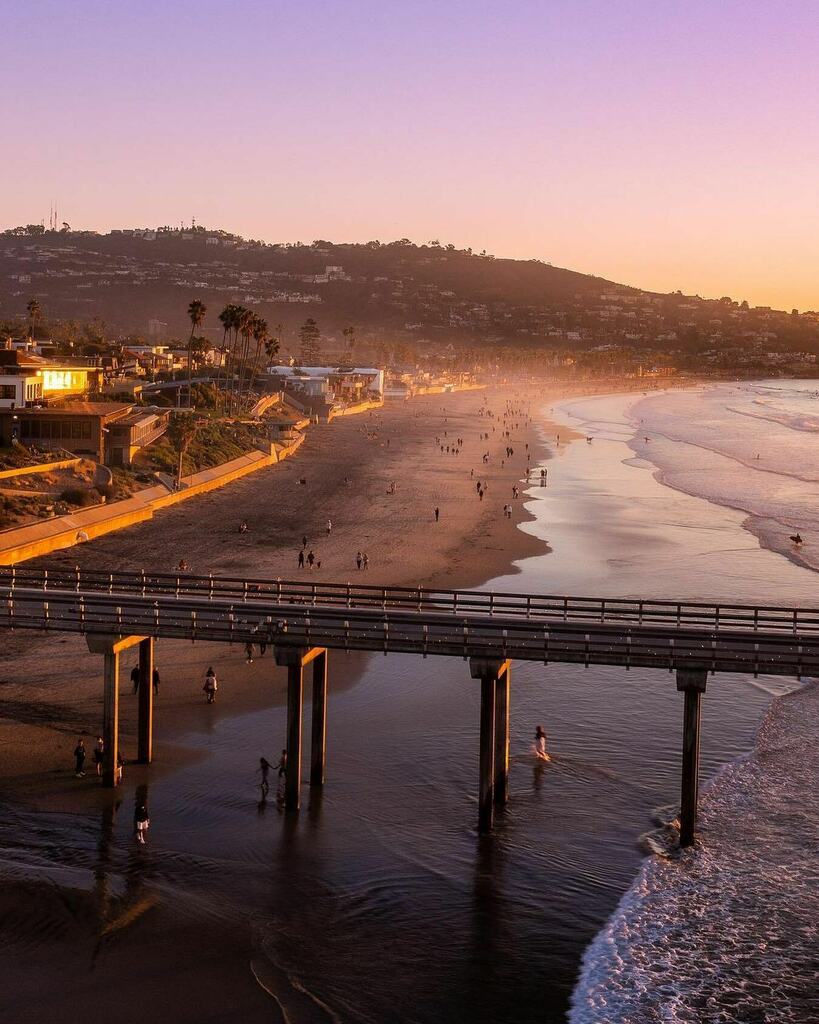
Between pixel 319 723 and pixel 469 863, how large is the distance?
5862 millimetres

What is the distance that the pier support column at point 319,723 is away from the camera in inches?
1061

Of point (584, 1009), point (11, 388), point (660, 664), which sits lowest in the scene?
point (584, 1009)

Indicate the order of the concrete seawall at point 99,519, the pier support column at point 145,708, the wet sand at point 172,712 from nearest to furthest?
the wet sand at point 172,712
the pier support column at point 145,708
the concrete seawall at point 99,519

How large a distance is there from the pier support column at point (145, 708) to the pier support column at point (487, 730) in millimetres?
8342

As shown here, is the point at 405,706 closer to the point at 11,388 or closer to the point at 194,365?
the point at 11,388

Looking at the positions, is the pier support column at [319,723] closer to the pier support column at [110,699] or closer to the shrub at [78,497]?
the pier support column at [110,699]

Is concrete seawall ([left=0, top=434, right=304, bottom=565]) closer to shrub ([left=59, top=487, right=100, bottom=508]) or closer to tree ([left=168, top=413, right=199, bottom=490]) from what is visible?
shrub ([left=59, top=487, right=100, bottom=508])

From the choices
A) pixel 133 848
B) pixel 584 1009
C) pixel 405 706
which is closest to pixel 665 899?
pixel 584 1009

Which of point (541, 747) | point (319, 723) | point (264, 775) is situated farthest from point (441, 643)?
point (541, 747)

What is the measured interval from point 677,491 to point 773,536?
23.4 m

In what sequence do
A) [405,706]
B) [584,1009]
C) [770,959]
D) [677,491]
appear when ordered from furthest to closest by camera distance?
[677,491] < [405,706] < [770,959] < [584,1009]

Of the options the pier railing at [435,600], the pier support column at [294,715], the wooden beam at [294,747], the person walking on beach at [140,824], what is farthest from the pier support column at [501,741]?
the person walking on beach at [140,824]

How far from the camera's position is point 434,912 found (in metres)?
20.8

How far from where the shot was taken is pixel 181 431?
84.7 m
